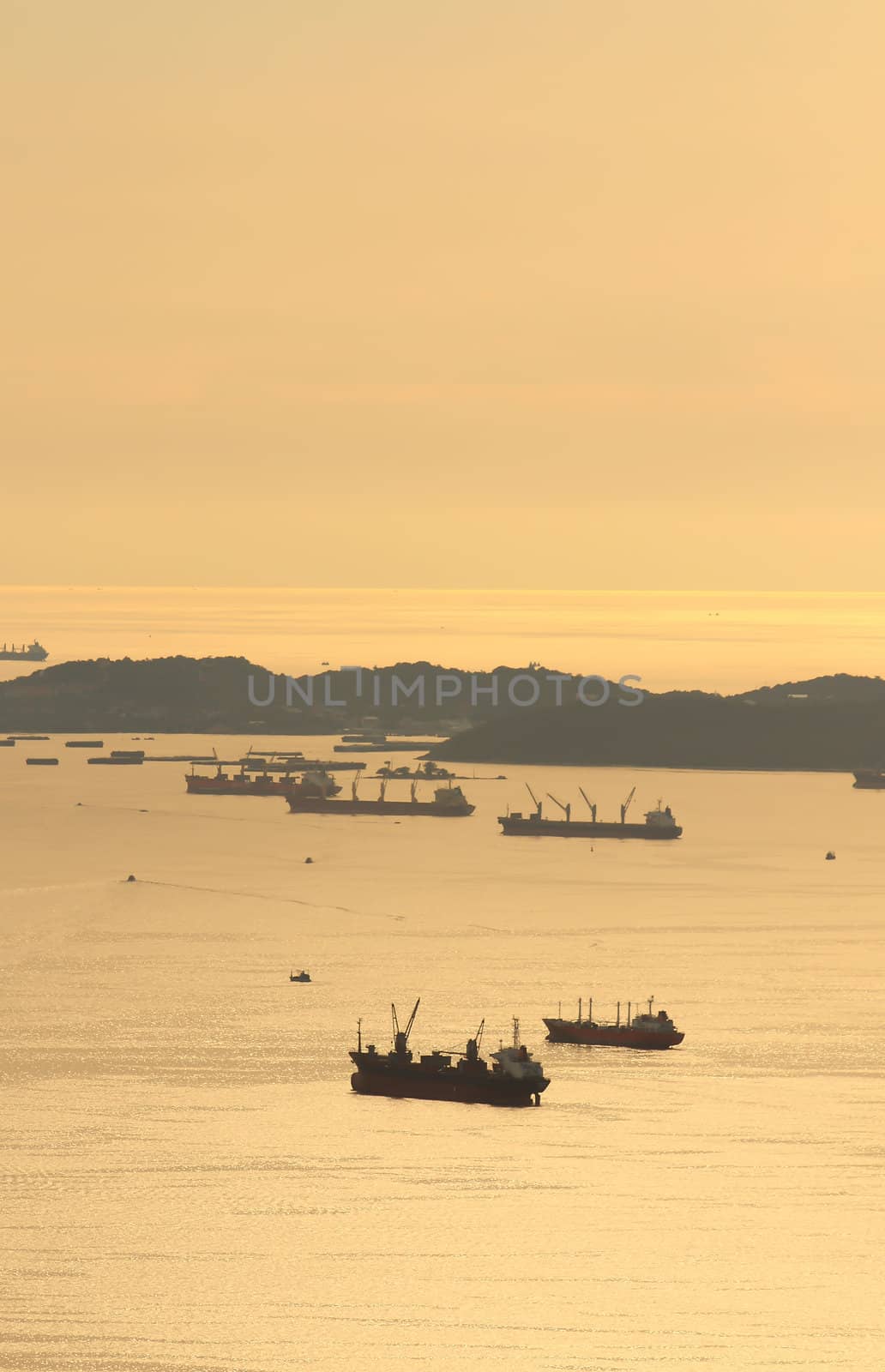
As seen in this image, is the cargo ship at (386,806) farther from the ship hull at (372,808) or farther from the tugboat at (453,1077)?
the tugboat at (453,1077)

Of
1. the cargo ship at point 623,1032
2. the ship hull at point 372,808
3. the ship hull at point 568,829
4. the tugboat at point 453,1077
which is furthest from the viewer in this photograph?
the ship hull at point 372,808

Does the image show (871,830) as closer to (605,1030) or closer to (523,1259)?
(605,1030)

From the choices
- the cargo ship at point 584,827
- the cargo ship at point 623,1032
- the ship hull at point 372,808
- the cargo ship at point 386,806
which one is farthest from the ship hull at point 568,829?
the cargo ship at point 623,1032

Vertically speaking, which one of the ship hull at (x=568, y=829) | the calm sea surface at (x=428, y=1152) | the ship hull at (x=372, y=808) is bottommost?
the calm sea surface at (x=428, y=1152)

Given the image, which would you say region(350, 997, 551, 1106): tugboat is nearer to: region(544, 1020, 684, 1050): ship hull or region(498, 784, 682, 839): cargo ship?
region(544, 1020, 684, 1050): ship hull

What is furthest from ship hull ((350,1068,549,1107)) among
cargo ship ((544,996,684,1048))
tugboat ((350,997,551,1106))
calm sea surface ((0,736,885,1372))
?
cargo ship ((544,996,684,1048))

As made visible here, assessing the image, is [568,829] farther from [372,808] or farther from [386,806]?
[372,808]
